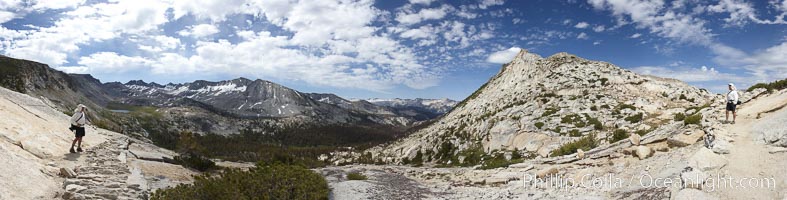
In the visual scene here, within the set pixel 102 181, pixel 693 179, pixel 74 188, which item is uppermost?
pixel 693 179

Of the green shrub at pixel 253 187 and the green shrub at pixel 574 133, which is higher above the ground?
the green shrub at pixel 574 133

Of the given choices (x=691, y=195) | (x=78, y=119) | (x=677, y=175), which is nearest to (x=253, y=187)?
(x=78, y=119)

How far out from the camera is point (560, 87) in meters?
50.9

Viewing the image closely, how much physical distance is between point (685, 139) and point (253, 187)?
19556 mm

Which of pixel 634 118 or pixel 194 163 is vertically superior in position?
pixel 634 118

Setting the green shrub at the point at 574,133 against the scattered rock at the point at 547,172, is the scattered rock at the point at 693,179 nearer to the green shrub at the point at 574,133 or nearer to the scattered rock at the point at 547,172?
the scattered rock at the point at 547,172

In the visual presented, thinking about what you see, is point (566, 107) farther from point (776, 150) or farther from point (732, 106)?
point (776, 150)

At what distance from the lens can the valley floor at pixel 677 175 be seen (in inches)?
460

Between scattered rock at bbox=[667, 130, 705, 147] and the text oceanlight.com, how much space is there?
3704 mm

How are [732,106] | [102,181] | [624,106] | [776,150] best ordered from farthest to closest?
1. [624,106]
2. [732,106]
3. [102,181]
4. [776,150]

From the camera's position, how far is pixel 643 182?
14.0 metres

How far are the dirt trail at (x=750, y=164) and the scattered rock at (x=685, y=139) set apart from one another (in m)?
1.06

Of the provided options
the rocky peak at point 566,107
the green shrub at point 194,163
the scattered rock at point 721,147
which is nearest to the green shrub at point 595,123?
the rocky peak at point 566,107

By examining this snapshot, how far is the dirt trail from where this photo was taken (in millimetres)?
11055
